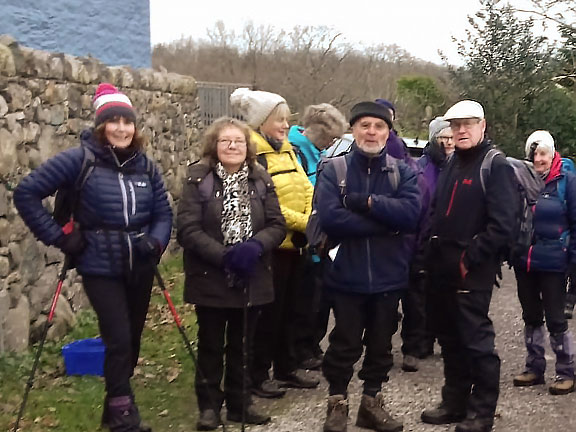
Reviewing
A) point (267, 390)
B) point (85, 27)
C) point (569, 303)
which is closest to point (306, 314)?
point (267, 390)

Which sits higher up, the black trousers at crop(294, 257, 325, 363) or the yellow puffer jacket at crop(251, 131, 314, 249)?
the yellow puffer jacket at crop(251, 131, 314, 249)

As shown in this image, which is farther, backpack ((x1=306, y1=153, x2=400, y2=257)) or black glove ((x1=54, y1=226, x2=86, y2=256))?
backpack ((x1=306, y1=153, x2=400, y2=257))

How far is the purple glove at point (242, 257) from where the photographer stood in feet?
14.5

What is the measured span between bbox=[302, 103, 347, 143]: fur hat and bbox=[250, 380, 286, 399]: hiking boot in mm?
1876

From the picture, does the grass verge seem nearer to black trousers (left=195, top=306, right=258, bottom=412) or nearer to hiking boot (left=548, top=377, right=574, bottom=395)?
black trousers (left=195, top=306, right=258, bottom=412)

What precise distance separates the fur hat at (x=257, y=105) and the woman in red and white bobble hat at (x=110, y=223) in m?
1.00

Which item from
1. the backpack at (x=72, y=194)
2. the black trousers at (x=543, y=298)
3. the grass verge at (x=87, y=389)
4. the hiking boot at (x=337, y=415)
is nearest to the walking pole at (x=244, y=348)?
the grass verge at (x=87, y=389)

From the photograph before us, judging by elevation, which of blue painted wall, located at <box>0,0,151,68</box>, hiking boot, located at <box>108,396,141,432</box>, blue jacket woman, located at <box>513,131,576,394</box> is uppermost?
blue painted wall, located at <box>0,0,151,68</box>

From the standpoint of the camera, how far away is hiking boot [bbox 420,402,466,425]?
4.92 meters

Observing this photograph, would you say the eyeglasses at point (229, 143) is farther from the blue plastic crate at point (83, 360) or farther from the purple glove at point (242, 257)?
the blue plastic crate at point (83, 360)

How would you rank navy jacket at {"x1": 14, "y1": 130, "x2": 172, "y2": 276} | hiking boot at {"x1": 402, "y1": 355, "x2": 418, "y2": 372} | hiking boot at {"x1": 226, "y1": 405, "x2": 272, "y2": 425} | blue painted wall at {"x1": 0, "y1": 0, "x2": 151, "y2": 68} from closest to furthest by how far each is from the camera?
navy jacket at {"x1": 14, "y1": 130, "x2": 172, "y2": 276}, hiking boot at {"x1": 226, "y1": 405, "x2": 272, "y2": 425}, hiking boot at {"x1": 402, "y1": 355, "x2": 418, "y2": 372}, blue painted wall at {"x1": 0, "y1": 0, "x2": 151, "y2": 68}

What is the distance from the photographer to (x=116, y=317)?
4312mm

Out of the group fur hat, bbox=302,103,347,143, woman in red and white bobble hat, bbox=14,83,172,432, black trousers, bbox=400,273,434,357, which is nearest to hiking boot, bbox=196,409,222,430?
woman in red and white bobble hat, bbox=14,83,172,432

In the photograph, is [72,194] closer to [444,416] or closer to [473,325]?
[473,325]
